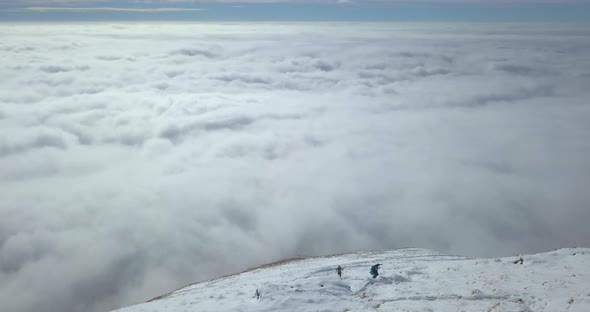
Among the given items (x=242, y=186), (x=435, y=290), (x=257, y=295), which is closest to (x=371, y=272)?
(x=435, y=290)

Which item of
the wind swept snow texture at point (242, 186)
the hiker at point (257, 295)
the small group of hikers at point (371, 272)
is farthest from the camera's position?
the wind swept snow texture at point (242, 186)

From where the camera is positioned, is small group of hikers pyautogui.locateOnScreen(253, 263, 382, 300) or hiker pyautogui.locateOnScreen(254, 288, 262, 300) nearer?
hiker pyautogui.locateOnScreen(254, 288, 262, 300)

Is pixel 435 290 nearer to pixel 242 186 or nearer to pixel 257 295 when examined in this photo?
pixel 257 295

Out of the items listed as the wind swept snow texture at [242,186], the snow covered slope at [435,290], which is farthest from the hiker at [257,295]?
the wind swept snow texture at [242,186]

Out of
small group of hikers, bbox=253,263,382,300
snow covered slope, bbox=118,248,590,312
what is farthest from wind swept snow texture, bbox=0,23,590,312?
small group of hikers, bbox=253,263,382,300

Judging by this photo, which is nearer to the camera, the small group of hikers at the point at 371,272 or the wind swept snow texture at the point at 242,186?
the small group of hikers at the point at 371,272

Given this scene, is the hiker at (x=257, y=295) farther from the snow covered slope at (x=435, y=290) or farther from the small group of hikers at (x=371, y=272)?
the snow covered slope at (x=435, y=290)

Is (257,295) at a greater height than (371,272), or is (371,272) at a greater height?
(371,272)

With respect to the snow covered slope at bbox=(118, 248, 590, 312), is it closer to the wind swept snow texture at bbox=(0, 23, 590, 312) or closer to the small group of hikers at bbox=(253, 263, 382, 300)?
the small group of hikers at bbox=(253, 263, 382, 300)
